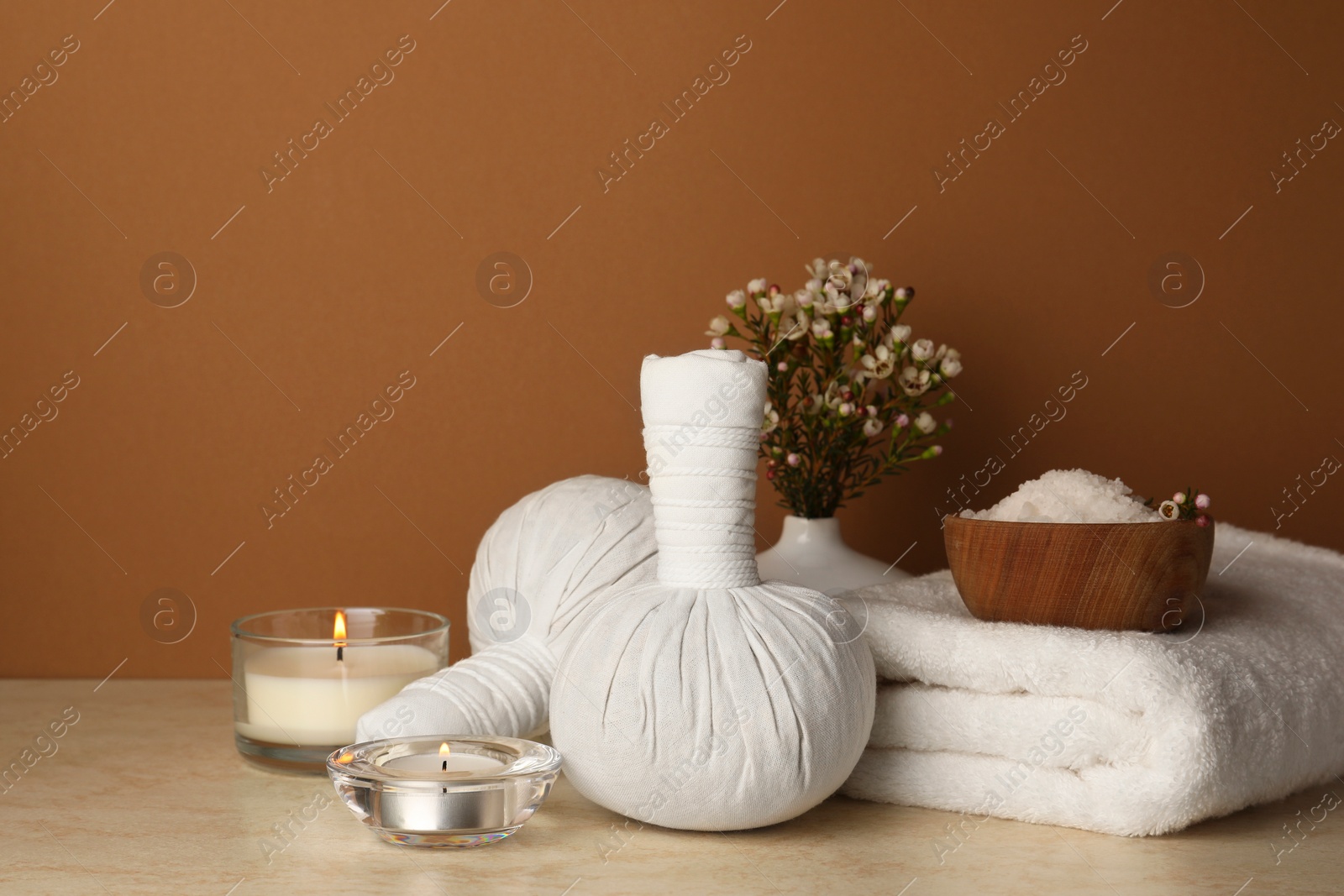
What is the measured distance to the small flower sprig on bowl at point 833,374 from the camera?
3.51ft

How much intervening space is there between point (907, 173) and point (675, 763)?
0.75 meters

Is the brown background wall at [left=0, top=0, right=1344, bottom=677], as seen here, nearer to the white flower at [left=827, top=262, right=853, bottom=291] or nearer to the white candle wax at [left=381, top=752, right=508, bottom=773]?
the white flower at [left=827, top=262, right=853, bottom=291]

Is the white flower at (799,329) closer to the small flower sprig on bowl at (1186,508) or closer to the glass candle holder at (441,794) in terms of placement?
the small flower sprig on bowl at (1186,508)

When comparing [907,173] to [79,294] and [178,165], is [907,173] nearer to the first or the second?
[178,165]

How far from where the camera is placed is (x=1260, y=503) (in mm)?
1263

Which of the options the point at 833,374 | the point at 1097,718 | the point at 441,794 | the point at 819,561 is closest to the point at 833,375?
the point at 833,374

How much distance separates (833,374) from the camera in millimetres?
1090

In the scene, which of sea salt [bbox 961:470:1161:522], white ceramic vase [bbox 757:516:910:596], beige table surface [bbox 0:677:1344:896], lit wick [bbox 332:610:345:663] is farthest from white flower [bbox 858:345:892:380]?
lit wick [bbox 332:610:345:663]

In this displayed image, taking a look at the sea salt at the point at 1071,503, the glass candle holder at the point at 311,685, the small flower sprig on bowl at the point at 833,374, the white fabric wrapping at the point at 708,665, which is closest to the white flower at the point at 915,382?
the small flower sprig on bowl at the point at 833,374

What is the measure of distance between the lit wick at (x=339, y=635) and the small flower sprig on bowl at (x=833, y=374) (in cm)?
38

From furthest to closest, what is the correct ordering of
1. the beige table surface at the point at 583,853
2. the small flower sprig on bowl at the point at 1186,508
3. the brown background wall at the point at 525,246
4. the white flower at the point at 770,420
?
the brown background wall at the point at 525,246 < the white flower at the point at 770,420 < the small flower sprig on bowl at the point at 1186,508 < the beige table surface at the point at 583,853

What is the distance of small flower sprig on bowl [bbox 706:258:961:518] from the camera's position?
1.07m

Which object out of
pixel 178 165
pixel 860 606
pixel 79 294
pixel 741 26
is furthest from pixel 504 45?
pixel 860 606

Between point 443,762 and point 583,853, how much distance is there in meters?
0.10
